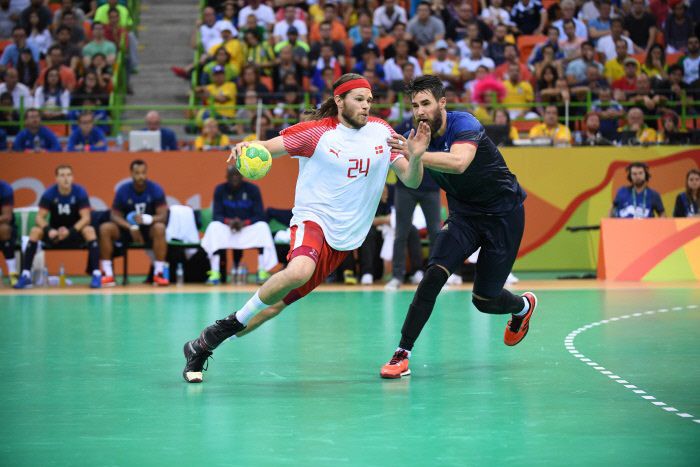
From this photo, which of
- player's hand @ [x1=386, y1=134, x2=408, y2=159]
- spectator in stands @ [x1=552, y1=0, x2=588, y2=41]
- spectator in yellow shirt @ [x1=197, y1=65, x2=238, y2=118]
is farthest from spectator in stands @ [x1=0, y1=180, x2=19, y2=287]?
spectator in stands @ [x1=552, y1=0, x2=588, y2=41]

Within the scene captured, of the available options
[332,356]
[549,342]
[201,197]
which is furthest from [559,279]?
[332,356]

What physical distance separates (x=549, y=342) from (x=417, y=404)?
3.51 meters

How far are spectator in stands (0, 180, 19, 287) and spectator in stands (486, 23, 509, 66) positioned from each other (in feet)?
33.5

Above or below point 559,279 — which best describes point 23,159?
above

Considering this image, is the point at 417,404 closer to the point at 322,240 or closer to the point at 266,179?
the point at 322,240

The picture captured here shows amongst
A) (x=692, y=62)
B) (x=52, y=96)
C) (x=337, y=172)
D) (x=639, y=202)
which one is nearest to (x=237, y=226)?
(x=52, y=96)

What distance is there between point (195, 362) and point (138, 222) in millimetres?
9521

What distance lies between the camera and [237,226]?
17.4 metres

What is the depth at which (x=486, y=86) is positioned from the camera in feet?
68.0

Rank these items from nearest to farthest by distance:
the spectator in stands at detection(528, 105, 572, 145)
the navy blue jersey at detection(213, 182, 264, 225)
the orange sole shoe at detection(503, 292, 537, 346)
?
the orange sole shoe at detection(503, 292, 537, 346), the navy blue jersey at detection(213, 182, 264, 225), the spectator in stands at detection(528, 105, 572, 145)

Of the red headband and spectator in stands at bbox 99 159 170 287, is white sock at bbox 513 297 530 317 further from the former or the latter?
spectator in stands at bbox 99 159 170 287

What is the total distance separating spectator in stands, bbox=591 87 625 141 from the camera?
66.2 feet

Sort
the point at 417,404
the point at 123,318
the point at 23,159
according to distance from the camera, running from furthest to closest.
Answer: the point at 23,159 → the point at 123,318 → the point at 417,404

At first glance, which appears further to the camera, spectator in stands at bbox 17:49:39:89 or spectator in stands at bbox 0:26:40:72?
spectator in stands at bbox 0:26:40:72
